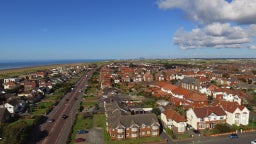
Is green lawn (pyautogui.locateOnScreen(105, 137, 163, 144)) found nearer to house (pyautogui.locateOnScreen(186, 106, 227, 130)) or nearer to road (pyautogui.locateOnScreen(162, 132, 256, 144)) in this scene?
road (pyautogui.locateOnScreen(162, 132, 256, 144))

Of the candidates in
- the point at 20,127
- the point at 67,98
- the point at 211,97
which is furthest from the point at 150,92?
the point at 20,127

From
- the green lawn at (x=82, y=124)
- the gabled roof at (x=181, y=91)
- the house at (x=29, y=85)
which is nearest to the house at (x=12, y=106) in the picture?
the green lawn at (x=82, y=124)

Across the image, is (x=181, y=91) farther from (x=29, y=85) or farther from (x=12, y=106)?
(x=29, y=85)

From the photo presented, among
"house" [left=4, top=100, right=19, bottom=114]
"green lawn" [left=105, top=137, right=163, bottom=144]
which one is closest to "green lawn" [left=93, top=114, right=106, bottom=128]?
"green lawn" [left=105, top=137, right=163, bottom=144]

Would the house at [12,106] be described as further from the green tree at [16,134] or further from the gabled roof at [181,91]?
the gabled roof at [181,91]

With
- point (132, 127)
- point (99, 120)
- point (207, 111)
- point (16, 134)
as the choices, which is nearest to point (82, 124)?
point (99, 120)

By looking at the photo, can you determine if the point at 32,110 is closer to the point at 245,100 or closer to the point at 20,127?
the point at 20,127
